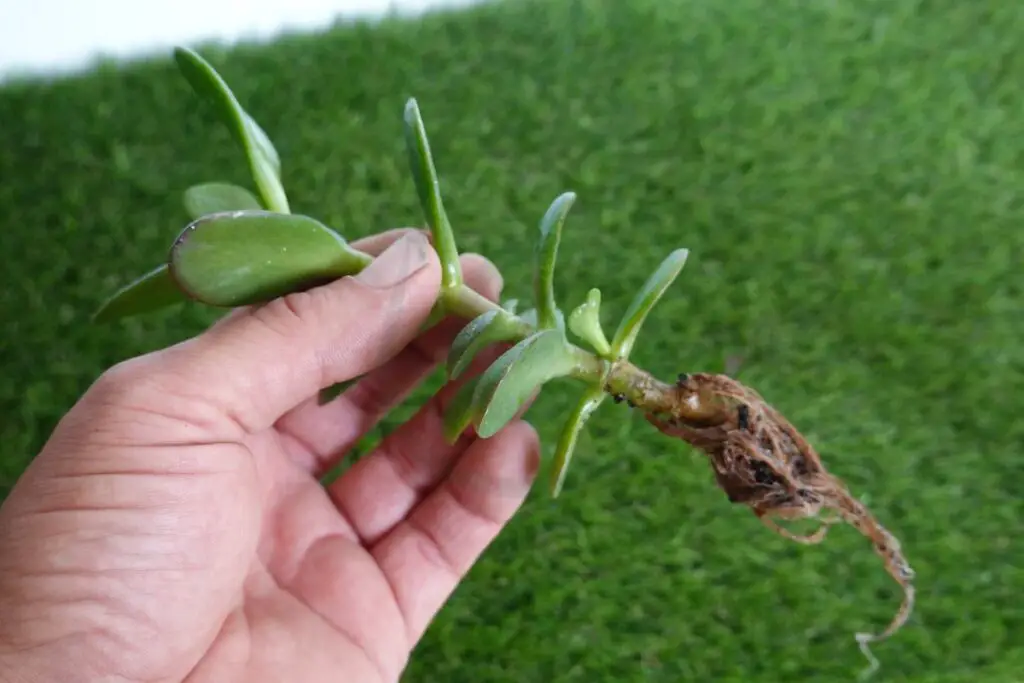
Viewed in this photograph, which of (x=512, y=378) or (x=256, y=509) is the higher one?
(x=512, y=378)

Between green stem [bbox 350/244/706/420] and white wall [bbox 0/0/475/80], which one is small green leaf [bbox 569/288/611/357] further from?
white wall [bbox 0/0/475/80]

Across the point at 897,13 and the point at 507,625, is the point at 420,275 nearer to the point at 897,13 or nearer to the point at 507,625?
the point at 507,625

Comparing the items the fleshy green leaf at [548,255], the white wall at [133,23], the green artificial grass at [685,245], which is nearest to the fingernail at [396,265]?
the fleshy green leaf at [548,255]

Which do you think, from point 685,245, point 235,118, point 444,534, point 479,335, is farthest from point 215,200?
point 685,245

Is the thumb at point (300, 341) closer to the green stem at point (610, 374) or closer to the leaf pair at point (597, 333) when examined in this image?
the green stem at point (610, 374)

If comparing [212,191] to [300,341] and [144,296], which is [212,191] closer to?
[144,296]

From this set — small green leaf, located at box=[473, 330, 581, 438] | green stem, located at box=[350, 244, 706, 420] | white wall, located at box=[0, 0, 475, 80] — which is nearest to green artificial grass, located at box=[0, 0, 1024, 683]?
white wall, located at box=[0, 0, 475, 80]
